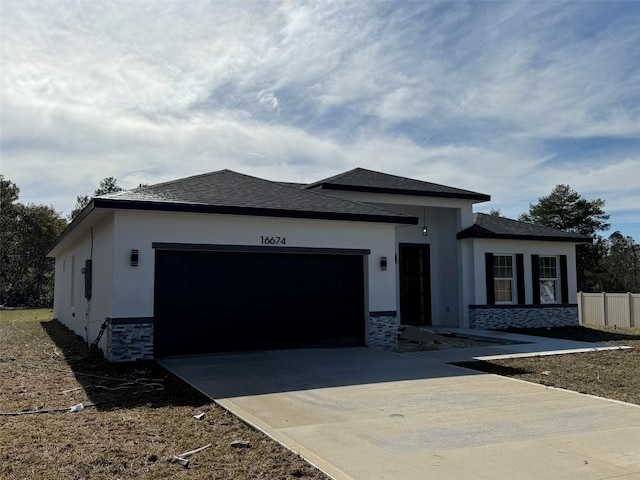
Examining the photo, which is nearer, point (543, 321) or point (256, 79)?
point (256, 79)

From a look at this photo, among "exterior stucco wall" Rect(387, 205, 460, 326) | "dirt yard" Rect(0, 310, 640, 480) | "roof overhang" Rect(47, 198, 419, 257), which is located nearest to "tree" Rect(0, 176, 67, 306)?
"roof overhang" Rect(47, 198, 419, 257)

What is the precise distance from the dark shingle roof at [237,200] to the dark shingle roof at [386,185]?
2.77 metres

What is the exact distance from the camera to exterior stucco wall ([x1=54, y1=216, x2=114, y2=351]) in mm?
11484

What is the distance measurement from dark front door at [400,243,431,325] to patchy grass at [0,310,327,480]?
11.3m

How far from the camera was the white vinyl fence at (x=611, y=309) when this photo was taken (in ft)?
70.2

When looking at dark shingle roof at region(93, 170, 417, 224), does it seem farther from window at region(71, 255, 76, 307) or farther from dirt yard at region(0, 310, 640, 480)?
window at region(71, 255, 76, 307)

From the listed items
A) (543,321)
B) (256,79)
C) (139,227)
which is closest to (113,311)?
(139,227)

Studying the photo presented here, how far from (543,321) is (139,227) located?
14551 mm

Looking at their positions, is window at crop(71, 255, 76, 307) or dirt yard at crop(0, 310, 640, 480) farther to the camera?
window at crop(71, 255, 76, 307)

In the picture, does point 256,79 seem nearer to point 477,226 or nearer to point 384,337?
point 384,337

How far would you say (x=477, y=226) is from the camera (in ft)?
62.5

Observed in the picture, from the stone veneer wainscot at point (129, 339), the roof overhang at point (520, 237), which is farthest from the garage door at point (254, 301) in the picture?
the roof overhang at point (520, 237)

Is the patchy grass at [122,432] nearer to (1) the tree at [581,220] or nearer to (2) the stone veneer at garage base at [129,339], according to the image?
(2) the stone veneer at garage base at [129,339]

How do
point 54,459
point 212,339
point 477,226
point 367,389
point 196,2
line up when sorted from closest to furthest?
point 54,459
point 367,389
point 196,2
point 212,339
point 477,226
